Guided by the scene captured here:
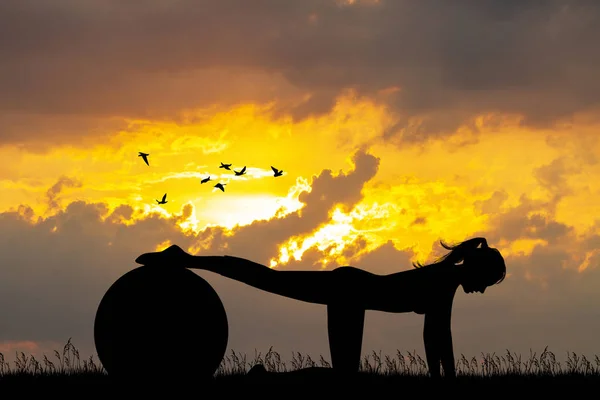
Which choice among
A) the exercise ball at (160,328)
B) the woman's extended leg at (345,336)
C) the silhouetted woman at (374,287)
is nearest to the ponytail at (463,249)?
the silhouetted woman at (374,287)

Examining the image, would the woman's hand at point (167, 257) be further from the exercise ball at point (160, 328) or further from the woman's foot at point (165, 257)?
the exercise ball at point (160, 328)

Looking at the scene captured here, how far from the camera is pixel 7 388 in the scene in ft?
51.8

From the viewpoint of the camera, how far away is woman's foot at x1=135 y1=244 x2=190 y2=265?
15.0 metres

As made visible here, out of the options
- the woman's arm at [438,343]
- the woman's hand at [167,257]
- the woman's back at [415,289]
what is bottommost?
the woman's arm at [438,343]

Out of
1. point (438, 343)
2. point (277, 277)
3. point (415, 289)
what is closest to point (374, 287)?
point (415, 289)

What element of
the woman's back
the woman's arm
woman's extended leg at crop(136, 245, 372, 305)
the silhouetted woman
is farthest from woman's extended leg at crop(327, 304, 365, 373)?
the woman's arm

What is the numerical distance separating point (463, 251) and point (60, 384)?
7657 mm

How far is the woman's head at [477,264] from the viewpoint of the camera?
48.3 feet

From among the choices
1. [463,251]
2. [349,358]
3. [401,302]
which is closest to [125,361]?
[349,358]

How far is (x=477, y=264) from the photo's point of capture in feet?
48.4

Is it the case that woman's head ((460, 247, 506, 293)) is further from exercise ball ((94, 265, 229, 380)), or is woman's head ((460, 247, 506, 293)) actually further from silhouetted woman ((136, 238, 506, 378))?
exercise ball ((94, 265, 229, 380))

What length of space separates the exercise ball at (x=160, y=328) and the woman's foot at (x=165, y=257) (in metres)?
0.24

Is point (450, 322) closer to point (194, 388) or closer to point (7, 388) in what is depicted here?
point (194, 388)

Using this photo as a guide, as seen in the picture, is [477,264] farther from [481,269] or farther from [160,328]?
[160,328]
